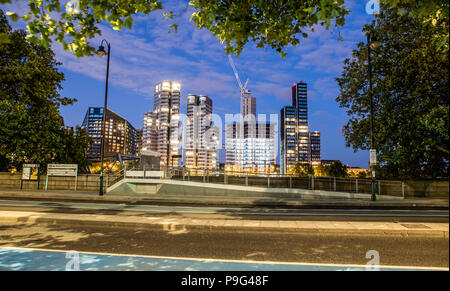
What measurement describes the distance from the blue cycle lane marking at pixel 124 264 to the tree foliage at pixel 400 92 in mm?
12941

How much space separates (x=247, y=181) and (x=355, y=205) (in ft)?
27.4

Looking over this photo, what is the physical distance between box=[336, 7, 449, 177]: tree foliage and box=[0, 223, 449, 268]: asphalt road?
999 cm

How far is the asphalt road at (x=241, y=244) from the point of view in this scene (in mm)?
5559

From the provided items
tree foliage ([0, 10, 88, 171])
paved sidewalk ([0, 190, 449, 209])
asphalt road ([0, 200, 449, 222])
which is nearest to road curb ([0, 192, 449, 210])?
paved sidewalk ([0, 190, 449, 209])

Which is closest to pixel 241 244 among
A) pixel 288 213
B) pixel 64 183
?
pixel 288 213

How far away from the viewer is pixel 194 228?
8398 millimetres

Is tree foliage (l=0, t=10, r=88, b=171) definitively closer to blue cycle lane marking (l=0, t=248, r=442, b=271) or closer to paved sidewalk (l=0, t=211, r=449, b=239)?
paved sidewalk (l=0, t=211, r=449, b=239)

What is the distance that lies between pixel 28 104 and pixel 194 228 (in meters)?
23.9

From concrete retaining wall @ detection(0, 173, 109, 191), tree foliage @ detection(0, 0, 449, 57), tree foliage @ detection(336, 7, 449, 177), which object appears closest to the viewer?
tree foliage @ detection(0, 0, 449, 57)

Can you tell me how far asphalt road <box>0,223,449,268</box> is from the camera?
5559 mm
